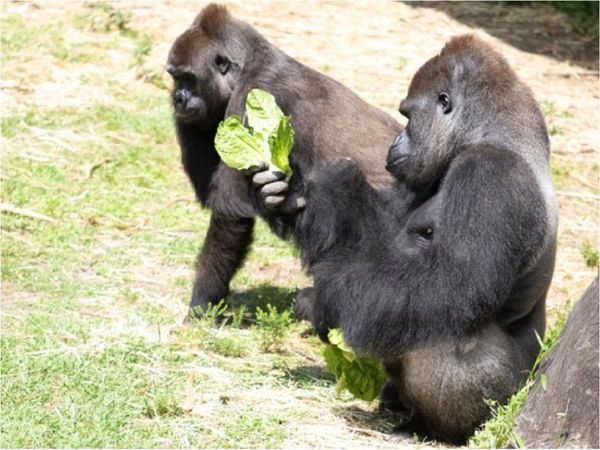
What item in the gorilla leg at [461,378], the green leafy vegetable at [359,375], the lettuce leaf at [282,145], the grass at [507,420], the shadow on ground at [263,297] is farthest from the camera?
the shadow on ground at [263,297]

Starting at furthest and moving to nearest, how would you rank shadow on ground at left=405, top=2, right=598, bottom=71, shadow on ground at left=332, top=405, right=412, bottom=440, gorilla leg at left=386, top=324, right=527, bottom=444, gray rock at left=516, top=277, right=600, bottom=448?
shadow on ground at left=405, top=2, right=598, bottom=71
shadow on ground at left=332, top=405, right=412, bottom=440
gorilla leg at left=386, top=324, right=527, bottom=444
gray rock at left=516, top=277, right=600, bottom=448

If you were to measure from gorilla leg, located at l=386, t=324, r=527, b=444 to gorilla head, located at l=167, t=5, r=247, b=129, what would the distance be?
7.69 ft

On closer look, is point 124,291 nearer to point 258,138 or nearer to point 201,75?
point 201,75

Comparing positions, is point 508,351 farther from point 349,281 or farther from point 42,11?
point 42,11

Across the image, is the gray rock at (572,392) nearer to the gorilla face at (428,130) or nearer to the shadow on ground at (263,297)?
the gorilla face at (428,130)

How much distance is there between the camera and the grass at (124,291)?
4.47 m

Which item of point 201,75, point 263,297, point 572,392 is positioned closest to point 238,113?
point 201,75

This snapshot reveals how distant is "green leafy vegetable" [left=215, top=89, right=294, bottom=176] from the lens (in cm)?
490

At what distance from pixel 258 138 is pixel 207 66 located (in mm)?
1245

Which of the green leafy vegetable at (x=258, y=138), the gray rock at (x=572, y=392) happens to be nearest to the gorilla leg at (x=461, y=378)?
the gray rock at (x=572, y=392)

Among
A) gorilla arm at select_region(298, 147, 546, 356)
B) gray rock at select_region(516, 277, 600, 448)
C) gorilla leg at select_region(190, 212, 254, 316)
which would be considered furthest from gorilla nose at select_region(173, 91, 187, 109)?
gray rock at select_region(516, 277, 600, 448)

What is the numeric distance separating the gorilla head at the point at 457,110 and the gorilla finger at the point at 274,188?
0.48 m

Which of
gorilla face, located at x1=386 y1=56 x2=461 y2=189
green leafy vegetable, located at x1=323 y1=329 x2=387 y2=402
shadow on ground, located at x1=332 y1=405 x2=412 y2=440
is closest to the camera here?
gorilla face, located at x1=386 y1=56 x2=461 y2=189

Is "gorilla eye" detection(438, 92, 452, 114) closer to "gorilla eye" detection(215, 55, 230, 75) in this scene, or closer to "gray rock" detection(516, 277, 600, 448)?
"gray rock" detection(516, 277, 600, 448)
